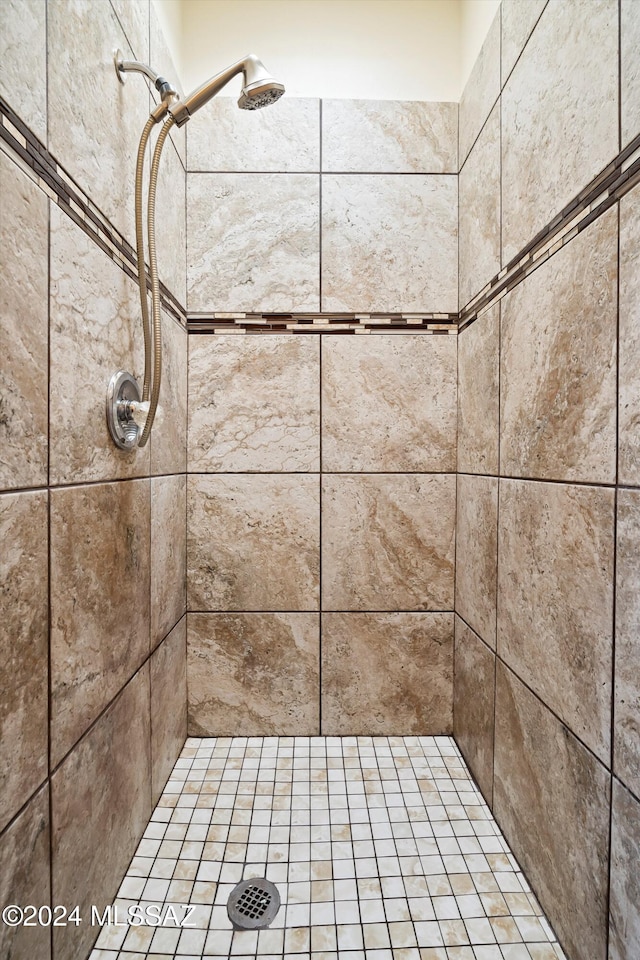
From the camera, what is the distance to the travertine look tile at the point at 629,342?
0.65 m

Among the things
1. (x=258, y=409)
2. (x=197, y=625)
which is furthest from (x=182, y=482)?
(x=197, y=625)

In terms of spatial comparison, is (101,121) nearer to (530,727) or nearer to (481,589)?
(481,589)

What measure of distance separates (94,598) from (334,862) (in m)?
0.76

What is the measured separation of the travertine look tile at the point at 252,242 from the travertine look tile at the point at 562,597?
87cm

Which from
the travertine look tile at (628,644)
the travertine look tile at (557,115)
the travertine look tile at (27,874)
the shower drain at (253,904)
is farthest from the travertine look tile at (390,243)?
the shower drain at (253,904)

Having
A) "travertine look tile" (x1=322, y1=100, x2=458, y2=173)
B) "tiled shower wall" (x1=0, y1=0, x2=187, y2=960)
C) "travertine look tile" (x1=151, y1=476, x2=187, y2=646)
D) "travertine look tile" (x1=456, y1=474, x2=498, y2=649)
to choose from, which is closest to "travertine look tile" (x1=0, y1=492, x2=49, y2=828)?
"tiled shower wall" (x1=0, y1=0, x2=187, y2=960)

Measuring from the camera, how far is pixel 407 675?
4.74 ft

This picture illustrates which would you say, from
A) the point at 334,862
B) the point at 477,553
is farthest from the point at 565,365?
the point at 334,862

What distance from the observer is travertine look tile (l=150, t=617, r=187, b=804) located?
3.78ft

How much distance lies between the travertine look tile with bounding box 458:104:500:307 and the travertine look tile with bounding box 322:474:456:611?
1.91 ft

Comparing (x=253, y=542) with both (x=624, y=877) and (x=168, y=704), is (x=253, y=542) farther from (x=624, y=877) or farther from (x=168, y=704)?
(x=624, y=877)

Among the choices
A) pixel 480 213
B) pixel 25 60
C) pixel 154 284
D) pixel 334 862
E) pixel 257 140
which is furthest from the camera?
pixel 257 140

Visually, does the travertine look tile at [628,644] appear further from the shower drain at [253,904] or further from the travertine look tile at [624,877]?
the shower drain at [253,904]

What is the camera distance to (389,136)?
4.58ft
